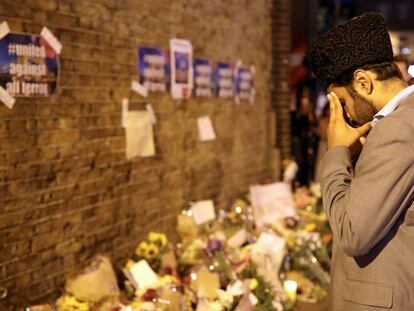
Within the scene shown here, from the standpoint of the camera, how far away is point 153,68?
20.2 ft

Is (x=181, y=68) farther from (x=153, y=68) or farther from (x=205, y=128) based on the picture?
(x=205, y=128)

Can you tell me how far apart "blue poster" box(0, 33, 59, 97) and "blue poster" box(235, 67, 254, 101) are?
13.2 ft

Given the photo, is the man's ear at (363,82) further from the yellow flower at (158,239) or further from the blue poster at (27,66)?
the yellow flower at (158,239)

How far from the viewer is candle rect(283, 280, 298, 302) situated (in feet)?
18.8

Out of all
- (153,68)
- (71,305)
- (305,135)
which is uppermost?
(153,68)

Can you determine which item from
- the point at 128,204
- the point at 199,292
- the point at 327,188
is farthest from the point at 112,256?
the point at 327,188

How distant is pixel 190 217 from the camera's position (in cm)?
666

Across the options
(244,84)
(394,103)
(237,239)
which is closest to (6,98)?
(394,103)

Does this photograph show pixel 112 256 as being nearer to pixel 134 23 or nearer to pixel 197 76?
pixel 134 23

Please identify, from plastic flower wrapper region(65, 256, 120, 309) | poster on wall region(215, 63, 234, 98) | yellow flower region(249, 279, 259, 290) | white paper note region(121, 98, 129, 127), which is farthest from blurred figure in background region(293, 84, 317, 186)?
plastic flower wrapper region(65, 256, 120, 309)

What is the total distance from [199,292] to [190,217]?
64.8 inches

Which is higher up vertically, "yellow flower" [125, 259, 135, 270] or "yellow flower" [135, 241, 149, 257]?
"yellow flower" [135, 241, 149, 257]

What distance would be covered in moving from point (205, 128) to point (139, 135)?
1568mm

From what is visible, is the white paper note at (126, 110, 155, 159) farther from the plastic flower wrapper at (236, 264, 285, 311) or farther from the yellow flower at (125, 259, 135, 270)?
the plastic flower wrapper at (236, 264, 285, 311)
